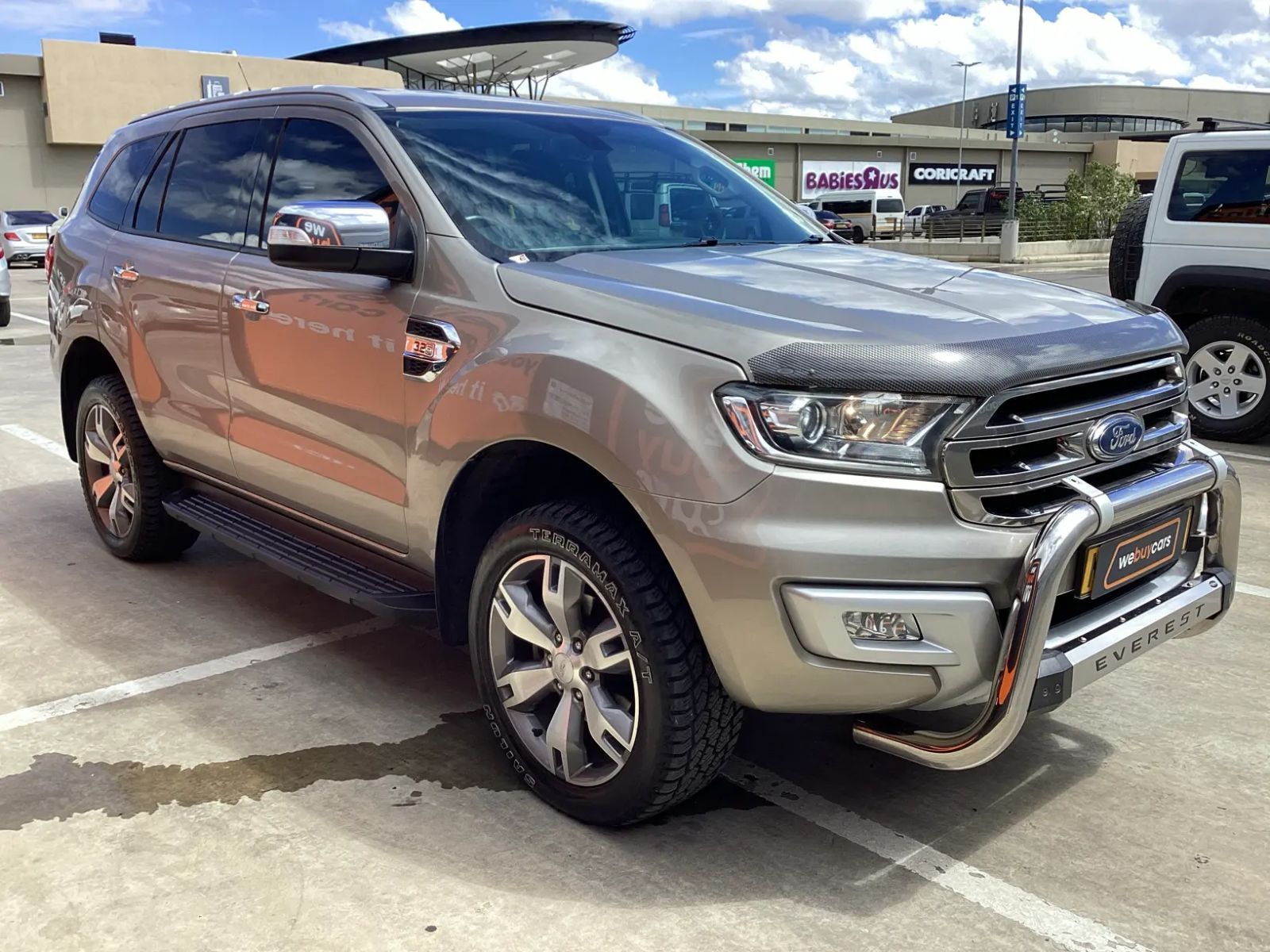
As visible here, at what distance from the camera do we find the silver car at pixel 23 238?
29.3m

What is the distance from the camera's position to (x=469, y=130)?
3.77 m

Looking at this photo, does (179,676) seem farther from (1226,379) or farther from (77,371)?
(1226,379)

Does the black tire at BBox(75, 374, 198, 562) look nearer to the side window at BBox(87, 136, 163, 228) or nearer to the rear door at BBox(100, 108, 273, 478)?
the rear door at BBox(100, 108, 273, 478)

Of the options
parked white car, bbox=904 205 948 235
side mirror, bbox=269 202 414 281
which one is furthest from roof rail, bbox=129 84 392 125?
parked white car, bbox=904 205 948 235

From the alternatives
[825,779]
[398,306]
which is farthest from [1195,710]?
[398,306]

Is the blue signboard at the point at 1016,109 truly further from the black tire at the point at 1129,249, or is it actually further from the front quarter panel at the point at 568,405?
the front quarter panel at the point at 568,405

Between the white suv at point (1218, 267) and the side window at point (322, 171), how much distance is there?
574 centimetres

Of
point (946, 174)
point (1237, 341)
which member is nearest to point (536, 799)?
point (1237, 341)

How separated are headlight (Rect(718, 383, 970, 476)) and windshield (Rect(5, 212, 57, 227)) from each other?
106ft

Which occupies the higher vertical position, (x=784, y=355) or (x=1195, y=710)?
(x=784, y=355)

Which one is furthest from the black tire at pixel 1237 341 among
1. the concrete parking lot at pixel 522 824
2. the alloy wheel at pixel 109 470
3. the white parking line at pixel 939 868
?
the alloy wheel at pixel 109 470

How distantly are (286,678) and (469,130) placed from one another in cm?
194

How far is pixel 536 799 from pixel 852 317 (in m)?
1.54

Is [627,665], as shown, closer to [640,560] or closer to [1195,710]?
[640,560]
